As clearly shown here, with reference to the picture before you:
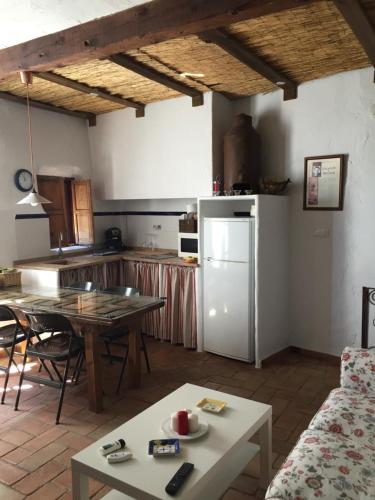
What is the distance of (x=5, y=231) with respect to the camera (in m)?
4.29

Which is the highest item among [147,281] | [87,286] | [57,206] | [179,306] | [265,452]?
[57,206]

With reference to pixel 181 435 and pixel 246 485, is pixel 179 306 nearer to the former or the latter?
pixel 246 485

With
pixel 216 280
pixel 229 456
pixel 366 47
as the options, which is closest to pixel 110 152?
pixel 216 280

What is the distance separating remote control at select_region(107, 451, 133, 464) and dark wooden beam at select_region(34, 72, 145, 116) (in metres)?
3.21

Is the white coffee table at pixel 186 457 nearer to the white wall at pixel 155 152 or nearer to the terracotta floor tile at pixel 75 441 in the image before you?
the terracotta floor tile at pixel 75 441

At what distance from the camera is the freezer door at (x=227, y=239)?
379 cm

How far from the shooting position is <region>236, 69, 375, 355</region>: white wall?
3.68m

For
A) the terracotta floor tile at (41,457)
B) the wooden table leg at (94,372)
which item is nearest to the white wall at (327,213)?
the wooden table leg at (94,372)

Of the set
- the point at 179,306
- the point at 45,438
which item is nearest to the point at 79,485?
the point at 45,438

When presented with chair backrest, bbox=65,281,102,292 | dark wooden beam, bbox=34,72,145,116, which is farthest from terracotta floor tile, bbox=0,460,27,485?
dark wooden beam, bbox=34,72,145,116

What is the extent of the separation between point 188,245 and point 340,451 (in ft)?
9.67

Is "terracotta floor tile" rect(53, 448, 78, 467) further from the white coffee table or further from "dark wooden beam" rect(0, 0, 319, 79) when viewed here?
"dark wooden beam" rect(0, 0, 319, 79)

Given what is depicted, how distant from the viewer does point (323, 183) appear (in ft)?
12.8

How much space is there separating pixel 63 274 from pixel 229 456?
2.87 metres
